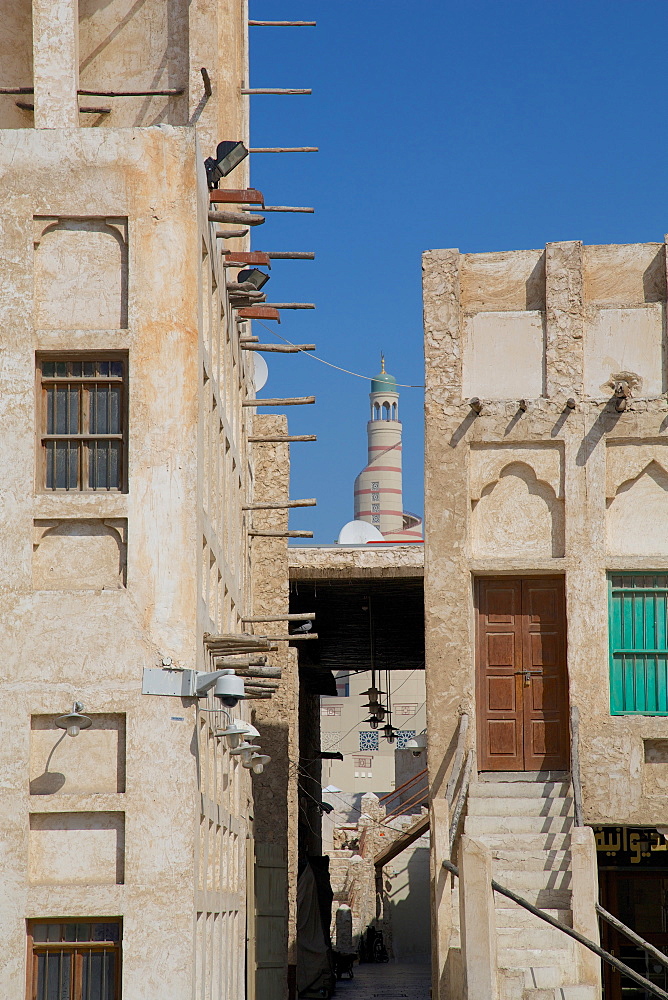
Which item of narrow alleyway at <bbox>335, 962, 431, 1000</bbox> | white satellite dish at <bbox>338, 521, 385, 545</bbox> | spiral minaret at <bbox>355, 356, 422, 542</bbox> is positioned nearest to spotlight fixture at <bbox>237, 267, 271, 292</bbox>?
narrow alleyway at <bbox>335, 962, 431, 1000</bbox>

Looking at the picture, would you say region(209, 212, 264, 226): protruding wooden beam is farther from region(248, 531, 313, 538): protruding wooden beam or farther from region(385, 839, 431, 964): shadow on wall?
region(385, 839, 431, 964): shadow on wall

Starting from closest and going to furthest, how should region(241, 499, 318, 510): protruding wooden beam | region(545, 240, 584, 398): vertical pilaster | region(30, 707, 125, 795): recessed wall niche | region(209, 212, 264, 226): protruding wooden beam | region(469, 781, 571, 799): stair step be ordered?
region(30, 707, 125, 795): recessed wall niche
region(209, 212, 264, 226): protruding wooden beam
region(469, 781, 571, 799): stair step
region(545, 240, 584, 398): vertical pilaster
region(241, 499, 318, 510): protruding wooden beam

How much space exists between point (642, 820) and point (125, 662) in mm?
7129

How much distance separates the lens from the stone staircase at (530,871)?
41.0ft

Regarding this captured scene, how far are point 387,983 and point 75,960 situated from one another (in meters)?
15.2

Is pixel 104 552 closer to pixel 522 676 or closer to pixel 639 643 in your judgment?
pixel 522 676

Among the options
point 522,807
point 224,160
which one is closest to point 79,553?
point 224,160

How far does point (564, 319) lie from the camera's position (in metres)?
16.8

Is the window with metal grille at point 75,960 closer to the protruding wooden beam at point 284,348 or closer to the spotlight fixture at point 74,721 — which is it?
the spotlight fixture at point 74,721

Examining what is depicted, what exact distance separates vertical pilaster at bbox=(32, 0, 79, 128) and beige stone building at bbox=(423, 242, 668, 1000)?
585 cm

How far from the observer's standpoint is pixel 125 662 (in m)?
11.4

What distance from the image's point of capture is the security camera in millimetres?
10836

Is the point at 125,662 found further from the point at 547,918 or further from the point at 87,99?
the point at 87,99

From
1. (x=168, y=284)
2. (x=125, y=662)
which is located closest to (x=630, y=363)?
(x=168, y=284)
